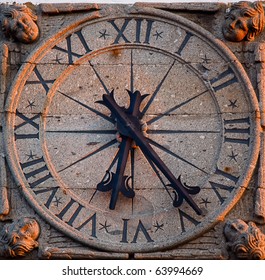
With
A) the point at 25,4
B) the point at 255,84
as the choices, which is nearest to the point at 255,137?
the point at 255,84

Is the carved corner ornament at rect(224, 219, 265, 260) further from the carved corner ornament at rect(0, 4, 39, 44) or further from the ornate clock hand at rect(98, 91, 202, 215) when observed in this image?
the carved corner ornament at rect(0, 4, 39, 44)

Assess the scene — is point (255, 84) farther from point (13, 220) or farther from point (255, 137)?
point (13, 220)

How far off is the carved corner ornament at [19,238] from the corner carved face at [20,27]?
1.76 meters

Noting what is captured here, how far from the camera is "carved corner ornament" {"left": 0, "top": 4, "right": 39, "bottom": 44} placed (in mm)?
28625

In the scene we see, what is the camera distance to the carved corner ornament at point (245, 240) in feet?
90.6

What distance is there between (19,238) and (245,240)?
1942mm

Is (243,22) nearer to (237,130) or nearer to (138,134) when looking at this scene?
(237,130)

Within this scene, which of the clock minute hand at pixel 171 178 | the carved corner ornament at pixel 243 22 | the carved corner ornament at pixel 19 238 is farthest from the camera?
the carved corner ornament at pixel 243 22

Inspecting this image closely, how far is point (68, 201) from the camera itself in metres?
28.0

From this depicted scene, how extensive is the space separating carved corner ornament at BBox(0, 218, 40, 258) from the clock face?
17 centimetres

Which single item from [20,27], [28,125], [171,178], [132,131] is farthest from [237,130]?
[20,27]

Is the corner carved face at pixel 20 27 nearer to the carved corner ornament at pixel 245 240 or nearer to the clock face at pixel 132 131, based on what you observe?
the clock face at pixel 132 131

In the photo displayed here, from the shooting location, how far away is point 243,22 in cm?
2859

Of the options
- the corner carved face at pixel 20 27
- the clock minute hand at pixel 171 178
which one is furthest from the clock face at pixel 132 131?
the corner carved face at pixel 20 27
